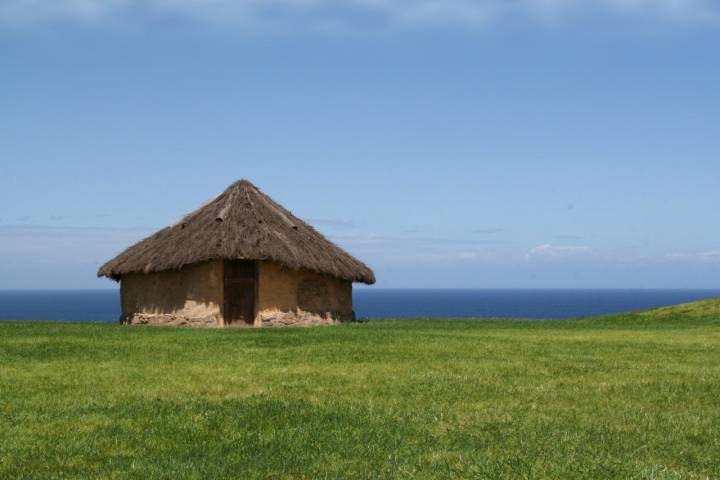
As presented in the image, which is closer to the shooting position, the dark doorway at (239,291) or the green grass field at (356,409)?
the green grass field at (356,409)

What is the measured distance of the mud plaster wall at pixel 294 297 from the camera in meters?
31.2

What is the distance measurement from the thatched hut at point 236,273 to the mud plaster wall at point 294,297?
0.03 meters

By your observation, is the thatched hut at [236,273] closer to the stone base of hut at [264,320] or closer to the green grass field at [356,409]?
the stone base of hut at [264,320]

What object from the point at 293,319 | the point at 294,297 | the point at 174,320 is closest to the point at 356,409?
the point at 293,319

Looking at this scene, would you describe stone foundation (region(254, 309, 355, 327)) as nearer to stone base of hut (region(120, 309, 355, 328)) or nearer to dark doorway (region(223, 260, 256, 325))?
stone base of hut (region(120, 309, 355, 328))

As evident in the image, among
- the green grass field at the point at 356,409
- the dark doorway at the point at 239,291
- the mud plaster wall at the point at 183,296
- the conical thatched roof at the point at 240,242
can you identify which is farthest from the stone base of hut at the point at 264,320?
the green grass field at the point at 356,409

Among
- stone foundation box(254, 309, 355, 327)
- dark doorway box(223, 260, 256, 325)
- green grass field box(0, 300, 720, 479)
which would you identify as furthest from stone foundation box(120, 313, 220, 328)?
green grass field box(0, 300, 720, 479)

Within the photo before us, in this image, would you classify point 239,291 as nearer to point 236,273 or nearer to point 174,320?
point 236,273

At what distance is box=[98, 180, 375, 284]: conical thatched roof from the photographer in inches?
1203

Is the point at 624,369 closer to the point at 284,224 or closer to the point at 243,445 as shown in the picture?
the point at 243,445

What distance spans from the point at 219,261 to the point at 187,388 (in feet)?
53.9

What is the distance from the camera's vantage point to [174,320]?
31.4 metres

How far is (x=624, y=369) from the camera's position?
57.7ft

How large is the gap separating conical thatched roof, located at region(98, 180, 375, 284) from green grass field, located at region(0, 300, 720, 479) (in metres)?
7.51
